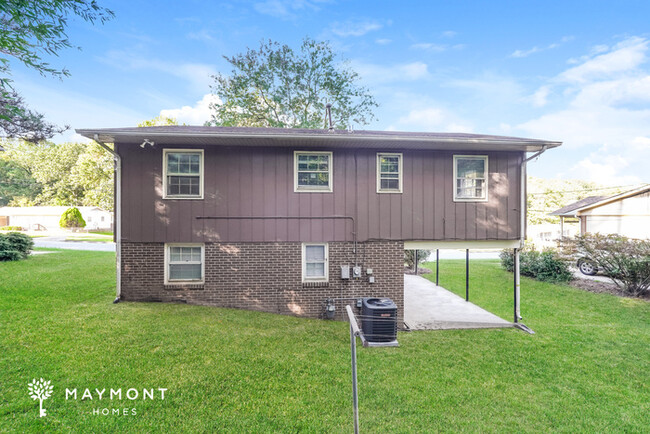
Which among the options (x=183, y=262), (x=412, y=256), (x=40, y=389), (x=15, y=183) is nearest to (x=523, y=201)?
(x=412, y=256)

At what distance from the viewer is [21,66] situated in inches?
247

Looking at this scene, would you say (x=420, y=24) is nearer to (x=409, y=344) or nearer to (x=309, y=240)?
(x=309, y=240)

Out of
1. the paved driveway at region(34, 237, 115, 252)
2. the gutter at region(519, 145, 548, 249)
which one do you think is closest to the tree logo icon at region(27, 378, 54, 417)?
the gutter at region(519, 145, 548, 249)

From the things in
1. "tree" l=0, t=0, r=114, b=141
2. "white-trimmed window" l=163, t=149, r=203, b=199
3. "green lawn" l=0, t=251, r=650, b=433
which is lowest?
"green lawn" l=0, t=251, r=650, b=433

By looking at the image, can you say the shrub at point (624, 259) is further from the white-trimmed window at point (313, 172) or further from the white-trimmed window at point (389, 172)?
the white-trimmed window at point (313, 172)

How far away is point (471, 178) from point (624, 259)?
6.95 m

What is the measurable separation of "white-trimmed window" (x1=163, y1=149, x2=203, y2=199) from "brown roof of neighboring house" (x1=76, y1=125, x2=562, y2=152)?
31cm

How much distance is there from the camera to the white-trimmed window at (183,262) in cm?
666

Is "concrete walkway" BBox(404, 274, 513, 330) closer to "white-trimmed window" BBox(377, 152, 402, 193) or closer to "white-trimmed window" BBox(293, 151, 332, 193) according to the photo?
"white-trimmed window" BBox(377, 152, 402, 193)

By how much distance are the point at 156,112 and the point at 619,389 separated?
29441mm

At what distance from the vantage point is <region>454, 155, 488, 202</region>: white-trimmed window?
7043 millimetres

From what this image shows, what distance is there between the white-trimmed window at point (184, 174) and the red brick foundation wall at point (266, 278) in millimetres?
1295

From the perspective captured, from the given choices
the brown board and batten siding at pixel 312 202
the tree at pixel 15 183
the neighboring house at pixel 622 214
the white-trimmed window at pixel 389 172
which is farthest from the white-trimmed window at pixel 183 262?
the tree at pixel 15 183

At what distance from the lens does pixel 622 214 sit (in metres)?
15.0
